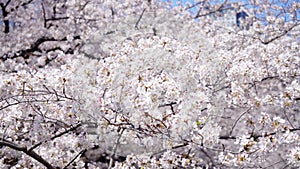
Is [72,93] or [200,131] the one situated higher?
[72,93]

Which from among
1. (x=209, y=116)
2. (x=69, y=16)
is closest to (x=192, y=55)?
(x=209, y=116)

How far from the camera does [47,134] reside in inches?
123

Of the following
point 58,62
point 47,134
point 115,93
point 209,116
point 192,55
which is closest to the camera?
point 115,93

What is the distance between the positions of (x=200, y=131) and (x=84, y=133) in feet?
3.97

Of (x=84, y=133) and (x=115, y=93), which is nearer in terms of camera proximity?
(x=115, y=93)

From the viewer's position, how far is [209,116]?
2914mm

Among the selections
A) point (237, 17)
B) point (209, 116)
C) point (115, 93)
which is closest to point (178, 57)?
point (209, 116)

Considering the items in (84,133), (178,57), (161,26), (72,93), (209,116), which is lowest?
(84,133)

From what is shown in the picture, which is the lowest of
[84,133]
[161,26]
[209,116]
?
[84,133]

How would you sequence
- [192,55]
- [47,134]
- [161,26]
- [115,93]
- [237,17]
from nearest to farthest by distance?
[115,93] → [47,134] → [192,55] → [161,26] → [237,17]

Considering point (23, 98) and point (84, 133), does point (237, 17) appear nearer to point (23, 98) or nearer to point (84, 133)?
point (84, 133)

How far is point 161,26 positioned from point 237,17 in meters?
2.22

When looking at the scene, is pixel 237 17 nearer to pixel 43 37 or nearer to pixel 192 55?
pixel 43 37

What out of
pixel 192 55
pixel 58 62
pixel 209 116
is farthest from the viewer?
pixel 58 62
